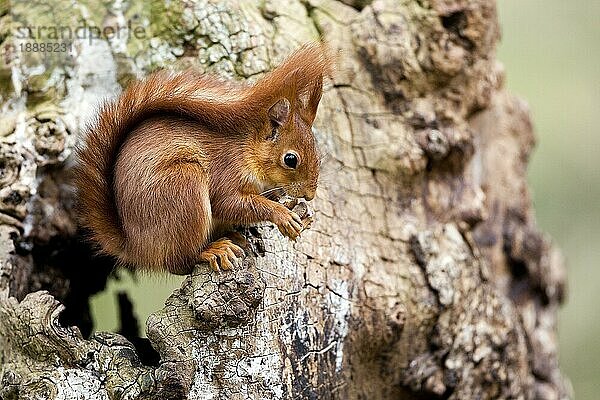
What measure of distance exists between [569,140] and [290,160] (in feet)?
9.66

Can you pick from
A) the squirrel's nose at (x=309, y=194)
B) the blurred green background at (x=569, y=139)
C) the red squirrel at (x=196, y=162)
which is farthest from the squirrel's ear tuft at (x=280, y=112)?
the blurred green background at (x=569, y=139)

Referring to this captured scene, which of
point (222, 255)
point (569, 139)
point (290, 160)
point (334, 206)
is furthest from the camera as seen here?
point (569, 139)

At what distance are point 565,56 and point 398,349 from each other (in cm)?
289

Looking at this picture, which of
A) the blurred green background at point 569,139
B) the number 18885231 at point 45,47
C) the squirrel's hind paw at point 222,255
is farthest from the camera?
the blurred green background at point 569,139

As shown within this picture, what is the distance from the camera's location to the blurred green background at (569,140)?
429 cm

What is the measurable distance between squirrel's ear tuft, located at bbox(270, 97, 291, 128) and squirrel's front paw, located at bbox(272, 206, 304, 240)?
19 centimetres

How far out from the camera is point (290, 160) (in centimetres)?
175

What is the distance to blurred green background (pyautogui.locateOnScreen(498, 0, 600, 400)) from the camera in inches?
→ 169

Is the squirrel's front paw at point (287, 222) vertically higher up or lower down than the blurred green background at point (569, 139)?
higher up

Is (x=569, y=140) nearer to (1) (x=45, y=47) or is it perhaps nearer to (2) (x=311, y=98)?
(2) (x=311, y=98)

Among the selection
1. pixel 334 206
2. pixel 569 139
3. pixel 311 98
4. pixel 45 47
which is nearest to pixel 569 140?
pixel 569 139

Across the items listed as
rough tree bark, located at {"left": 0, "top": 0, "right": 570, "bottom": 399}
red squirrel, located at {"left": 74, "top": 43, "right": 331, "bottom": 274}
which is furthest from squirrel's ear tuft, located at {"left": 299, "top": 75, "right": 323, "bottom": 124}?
rough tree bark, located at {"left": 0, "top": 0, "right": 570, "bottom": 399}

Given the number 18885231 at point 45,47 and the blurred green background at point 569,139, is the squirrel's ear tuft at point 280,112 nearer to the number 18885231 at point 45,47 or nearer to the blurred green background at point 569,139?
the number 18885231 at point 45,47

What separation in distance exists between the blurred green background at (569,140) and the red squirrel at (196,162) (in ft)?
9.31
